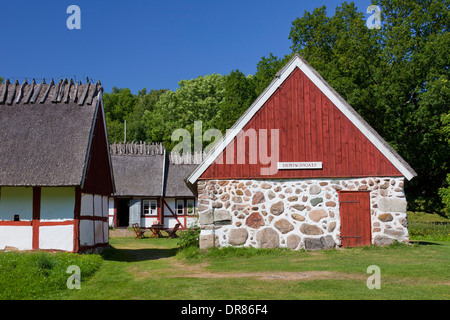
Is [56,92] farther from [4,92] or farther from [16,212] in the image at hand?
[16,212]

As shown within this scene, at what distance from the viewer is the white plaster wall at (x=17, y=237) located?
46.9 feet

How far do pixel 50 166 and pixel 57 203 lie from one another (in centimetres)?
124

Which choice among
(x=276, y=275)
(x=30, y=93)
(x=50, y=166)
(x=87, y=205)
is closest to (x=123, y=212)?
(x=30, y=93)

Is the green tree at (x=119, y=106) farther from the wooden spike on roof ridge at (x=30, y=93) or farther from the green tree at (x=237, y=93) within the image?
the wooden spike on roof ridge at (x=30, y=93)

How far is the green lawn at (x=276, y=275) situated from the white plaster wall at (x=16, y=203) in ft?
10.2

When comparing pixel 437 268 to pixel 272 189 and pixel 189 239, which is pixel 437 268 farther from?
pixel 189 239

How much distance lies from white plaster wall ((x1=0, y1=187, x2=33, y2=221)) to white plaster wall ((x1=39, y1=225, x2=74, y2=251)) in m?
0.70

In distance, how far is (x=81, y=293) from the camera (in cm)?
903

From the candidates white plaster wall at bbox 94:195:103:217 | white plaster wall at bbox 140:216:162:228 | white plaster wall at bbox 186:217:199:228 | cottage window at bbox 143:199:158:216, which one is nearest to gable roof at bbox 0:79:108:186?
white plaster wall at bbox 94:195:103:217

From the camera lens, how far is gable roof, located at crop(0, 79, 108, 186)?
46.7ft

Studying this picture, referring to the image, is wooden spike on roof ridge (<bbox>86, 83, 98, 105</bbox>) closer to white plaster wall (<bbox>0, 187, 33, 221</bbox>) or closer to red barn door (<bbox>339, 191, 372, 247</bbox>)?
white plaster wall (<bbox>0, 187, 33, 221</bbox>)

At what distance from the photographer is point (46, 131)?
15.7m

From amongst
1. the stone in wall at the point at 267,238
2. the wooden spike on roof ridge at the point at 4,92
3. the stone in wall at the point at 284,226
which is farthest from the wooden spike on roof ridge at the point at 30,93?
the stone in wall at the point at 284,226
